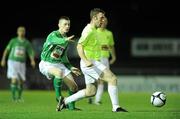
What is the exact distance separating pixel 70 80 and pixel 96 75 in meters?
0.99

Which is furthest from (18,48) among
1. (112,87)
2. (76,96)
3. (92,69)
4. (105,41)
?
(112,87)

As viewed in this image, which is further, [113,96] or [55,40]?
[55,40]

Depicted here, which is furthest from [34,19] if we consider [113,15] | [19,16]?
[113,15]

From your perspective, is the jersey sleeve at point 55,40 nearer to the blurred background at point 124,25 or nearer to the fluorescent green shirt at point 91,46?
the fluorescent green shirt at point 91,46

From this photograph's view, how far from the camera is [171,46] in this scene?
28.6m

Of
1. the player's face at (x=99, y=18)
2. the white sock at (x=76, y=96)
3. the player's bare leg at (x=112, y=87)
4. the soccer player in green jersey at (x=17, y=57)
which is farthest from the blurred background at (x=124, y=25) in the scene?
the player's bare leg at (x=112, y=87)

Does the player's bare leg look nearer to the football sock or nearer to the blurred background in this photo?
the football sock

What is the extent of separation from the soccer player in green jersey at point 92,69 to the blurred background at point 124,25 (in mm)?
12699

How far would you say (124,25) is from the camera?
2897cm

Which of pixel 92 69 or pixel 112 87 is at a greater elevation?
pixel 92 69

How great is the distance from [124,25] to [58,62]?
44.2 ft

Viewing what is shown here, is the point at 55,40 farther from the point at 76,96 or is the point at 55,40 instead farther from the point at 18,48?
the point at 18,48

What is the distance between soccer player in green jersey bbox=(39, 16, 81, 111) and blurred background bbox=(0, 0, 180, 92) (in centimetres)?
1203

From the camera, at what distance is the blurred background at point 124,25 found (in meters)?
28.6
